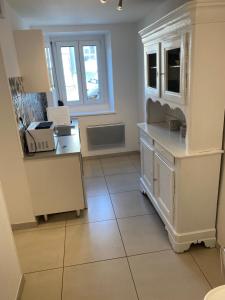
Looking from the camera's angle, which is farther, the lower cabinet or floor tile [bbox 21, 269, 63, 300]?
the lower cabinet

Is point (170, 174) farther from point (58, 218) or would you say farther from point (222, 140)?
point (58, 218)

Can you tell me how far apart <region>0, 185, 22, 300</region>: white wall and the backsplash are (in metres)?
1.23

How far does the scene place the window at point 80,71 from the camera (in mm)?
4488

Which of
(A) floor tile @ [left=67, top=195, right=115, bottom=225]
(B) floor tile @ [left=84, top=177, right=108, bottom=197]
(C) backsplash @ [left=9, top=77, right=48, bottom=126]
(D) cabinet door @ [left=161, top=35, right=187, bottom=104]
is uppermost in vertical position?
(D) cabinet door @ [left=161, top=35, right=187, bottom=104]

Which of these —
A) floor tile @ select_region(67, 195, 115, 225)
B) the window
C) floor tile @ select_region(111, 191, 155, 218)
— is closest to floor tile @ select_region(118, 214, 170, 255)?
floor tile @ select_region(111, 191, 155, 218)

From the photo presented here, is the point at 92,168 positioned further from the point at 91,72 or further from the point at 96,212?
the point at 91,72

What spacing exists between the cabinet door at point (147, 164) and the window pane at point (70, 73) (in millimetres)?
2265

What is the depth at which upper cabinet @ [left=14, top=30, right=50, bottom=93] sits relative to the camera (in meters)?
2.78

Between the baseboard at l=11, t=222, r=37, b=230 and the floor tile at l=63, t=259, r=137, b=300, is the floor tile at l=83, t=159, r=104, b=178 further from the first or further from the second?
the floor tile at l=63, t=259, r=137, b=300

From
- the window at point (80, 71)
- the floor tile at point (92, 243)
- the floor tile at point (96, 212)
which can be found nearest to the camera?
the floor tile at point (92, 243)

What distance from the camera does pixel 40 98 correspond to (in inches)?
159

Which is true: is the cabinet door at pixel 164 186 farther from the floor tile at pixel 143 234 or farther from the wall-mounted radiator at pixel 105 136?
the wall-mounted radiator at pixel 105 136

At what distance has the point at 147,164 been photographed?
9.63 ft

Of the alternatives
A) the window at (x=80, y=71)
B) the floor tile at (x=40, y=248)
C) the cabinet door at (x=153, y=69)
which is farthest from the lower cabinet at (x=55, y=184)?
the window at (x=80, y=71)
